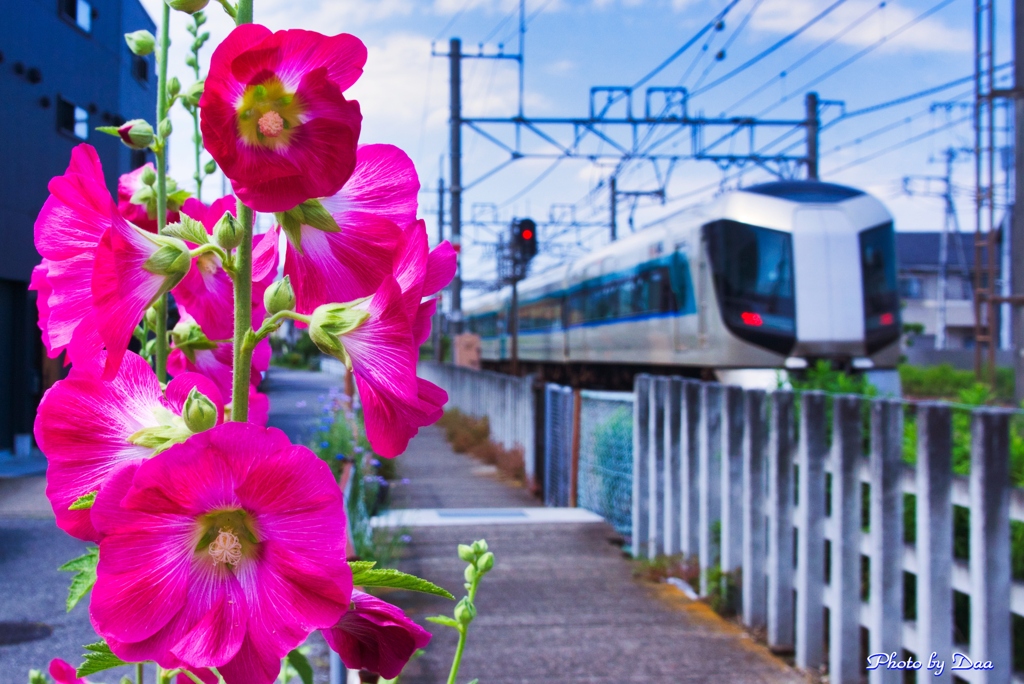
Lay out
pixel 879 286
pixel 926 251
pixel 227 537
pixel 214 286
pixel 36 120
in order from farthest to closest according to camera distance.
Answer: pixel 926 251 < pixel 879 286 < pixel 36 120 < pixel 214 286 < pixel 227 537

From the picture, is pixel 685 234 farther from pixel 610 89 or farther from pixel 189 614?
pixel 189 614

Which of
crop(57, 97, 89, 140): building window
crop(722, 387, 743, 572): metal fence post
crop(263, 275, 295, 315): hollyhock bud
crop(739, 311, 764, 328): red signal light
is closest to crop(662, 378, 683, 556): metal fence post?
crop(722, 387, 743, 572): metal fence post

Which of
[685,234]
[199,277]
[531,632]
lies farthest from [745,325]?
[199,277]

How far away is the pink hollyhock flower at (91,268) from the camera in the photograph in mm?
723

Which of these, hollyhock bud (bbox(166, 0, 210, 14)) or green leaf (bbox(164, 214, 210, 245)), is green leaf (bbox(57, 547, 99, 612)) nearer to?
green leaf (bbox(164, 214, 210, 245))

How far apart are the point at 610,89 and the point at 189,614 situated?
17.8m

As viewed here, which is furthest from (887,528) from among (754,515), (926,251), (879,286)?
(926,251)

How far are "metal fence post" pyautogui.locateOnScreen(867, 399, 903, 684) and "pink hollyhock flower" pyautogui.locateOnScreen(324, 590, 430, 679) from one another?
11.3ft

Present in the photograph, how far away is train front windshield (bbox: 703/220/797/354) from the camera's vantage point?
1234cm

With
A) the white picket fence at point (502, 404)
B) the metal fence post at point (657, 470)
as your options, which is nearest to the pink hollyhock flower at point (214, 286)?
the metal fence post at point (657, 470)

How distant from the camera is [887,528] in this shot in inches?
152

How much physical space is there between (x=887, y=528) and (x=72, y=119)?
13.1 m

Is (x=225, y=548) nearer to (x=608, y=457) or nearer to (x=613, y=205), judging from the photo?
(x=608, y=457)

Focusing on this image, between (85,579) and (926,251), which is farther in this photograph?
(926,251)
